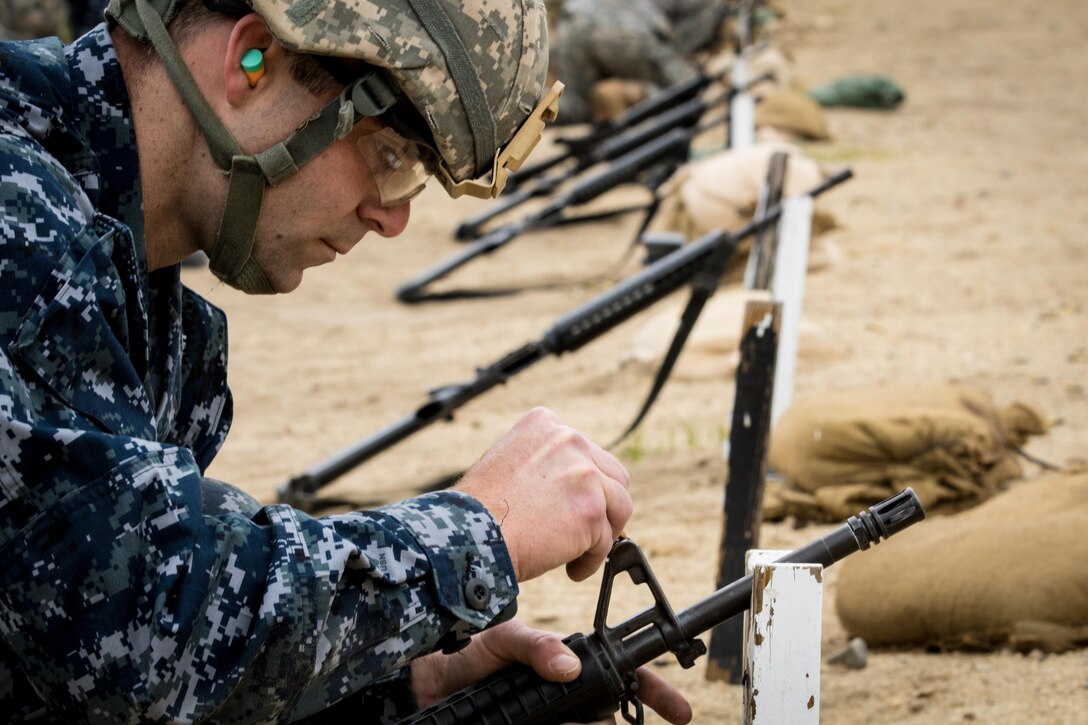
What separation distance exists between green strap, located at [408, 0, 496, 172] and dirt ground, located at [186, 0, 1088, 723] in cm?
141

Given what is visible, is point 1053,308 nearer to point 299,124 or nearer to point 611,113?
point 299,124

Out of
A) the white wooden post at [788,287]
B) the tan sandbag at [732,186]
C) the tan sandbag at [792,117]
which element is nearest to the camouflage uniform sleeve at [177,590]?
the white wooden post at [788,287]

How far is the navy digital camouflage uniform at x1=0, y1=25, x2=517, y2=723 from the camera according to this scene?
4.29 ft

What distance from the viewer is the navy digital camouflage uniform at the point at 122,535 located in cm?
131

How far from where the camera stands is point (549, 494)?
5.32 ft

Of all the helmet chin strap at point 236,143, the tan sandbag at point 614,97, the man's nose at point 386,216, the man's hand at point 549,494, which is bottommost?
the tan sandbag at point 614,97

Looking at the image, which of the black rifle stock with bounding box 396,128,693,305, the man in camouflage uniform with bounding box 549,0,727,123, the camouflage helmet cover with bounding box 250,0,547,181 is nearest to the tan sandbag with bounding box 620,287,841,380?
the black rifle stock with bounding box 396,128,693,305

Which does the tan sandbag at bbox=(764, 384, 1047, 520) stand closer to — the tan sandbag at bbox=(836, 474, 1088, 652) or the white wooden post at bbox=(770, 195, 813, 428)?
the white wooden post at bbox=(770, 195, 813, 428)

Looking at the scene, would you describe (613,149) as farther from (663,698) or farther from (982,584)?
(663,698)

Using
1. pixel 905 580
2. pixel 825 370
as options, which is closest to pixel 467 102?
pixel 905 580

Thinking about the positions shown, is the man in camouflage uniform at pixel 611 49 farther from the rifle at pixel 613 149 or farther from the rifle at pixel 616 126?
the rifle at pixel 613 149

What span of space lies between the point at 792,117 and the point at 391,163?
8.78 m

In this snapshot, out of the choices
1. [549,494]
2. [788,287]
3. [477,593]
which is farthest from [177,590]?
[788,287]

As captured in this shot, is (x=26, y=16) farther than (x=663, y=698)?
Yes
